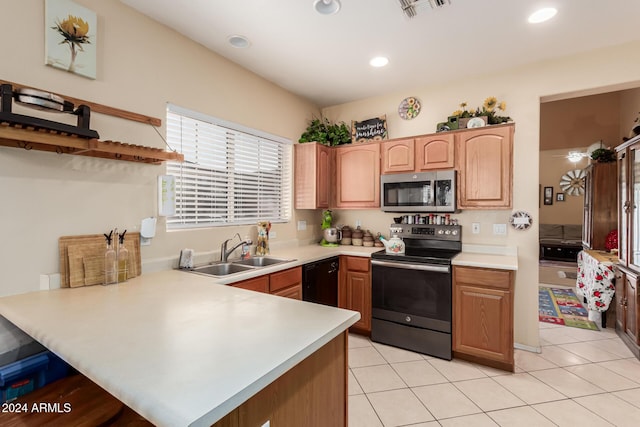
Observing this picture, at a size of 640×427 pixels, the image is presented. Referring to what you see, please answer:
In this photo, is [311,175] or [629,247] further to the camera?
[311,175]

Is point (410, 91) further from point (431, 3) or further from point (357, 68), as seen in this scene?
point (431, 3)

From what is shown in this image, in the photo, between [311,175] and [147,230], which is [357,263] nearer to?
[311,175]

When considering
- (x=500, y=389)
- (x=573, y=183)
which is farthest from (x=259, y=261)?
(x=573, y=183)

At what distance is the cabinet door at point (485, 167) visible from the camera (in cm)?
275

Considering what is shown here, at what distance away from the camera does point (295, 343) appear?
38.4 inches

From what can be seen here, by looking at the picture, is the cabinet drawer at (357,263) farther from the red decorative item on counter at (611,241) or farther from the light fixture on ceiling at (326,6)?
the red decorative item on counter at (611,241)

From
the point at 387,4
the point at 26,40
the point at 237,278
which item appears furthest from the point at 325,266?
the point at 26,40

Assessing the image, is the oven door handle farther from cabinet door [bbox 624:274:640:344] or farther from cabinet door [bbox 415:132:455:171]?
cabinet door [bbox 624:274:640:344]

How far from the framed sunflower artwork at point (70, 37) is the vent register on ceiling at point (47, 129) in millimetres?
250

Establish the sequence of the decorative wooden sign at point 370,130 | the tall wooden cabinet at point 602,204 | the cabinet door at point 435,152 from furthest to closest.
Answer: the tall wooden cabinet at point 602,204 → the decorative wooden sign at point 370,130 → the cabinet door at point 435,152

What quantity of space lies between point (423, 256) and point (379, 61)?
1.85 m

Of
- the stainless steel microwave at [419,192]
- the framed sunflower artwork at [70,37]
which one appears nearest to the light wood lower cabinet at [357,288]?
the stainless steel microwave at [419,192]

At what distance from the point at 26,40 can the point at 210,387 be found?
205cm

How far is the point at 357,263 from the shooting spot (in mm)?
3139
